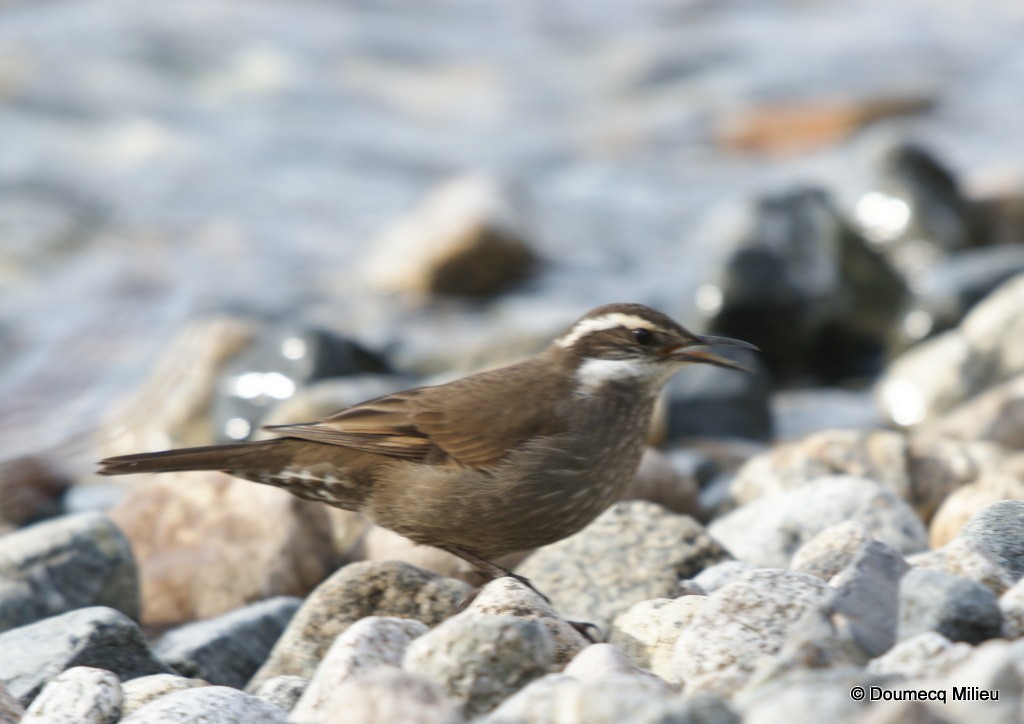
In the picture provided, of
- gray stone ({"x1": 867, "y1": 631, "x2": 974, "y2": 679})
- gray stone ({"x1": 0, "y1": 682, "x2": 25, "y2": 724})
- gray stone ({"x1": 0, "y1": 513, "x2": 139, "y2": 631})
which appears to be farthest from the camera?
gray stone ({"x1": 0, "y1": 513, "x2": 139, "y2": 631})

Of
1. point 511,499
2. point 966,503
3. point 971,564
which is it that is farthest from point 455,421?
point 966,503

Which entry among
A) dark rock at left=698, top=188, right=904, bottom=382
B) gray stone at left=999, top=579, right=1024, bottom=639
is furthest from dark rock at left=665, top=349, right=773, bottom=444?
gray stone at left=999, top=579, right=1024, bottom=639

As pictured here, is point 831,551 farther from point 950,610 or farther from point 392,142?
point 392,142

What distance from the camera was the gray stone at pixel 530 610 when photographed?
13.9 ft

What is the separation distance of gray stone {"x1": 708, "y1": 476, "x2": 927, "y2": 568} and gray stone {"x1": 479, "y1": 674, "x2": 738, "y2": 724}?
2.71 meters

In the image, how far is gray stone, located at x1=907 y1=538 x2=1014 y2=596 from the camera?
4.01 meters

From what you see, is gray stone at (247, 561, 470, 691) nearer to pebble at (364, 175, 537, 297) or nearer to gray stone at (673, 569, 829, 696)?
gray stone at (673, 569, 829, 696)

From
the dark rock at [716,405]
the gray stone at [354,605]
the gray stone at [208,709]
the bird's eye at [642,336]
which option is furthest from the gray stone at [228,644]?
the dark rock at [716,405]

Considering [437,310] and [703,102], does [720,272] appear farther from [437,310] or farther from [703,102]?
[703,102]

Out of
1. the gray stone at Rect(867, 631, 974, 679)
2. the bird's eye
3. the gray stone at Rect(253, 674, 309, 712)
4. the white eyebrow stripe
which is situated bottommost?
the gray stone at Rect(253, 674, 309, 712)

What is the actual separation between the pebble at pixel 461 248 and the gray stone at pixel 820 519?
6.95 metres

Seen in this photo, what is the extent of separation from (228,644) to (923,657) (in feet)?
10.2

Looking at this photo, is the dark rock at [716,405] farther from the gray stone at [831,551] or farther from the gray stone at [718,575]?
the gray stone at [831,551]

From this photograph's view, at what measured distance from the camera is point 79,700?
13.5ft
